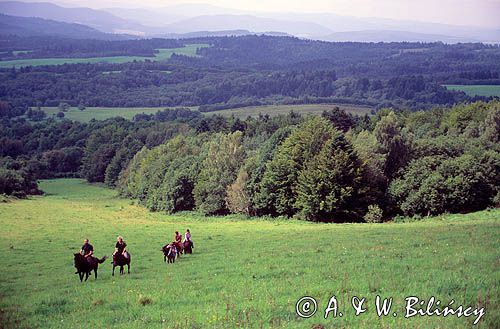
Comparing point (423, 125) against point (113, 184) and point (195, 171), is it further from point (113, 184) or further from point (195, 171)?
point (113, 184)

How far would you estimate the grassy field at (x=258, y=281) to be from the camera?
1370 cm

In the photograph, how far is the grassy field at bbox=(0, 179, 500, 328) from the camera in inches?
539

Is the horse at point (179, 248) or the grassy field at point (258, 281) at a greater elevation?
the grassy field at point (258, 281)

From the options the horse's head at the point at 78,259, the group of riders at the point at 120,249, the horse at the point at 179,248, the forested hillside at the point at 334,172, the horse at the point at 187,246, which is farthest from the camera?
the forested hillside at the point at 334,172

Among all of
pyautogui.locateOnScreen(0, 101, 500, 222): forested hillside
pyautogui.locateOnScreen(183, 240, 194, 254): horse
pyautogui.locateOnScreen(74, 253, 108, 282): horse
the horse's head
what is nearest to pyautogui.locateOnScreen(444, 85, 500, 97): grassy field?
pyautogui.locateOnScreen(0, 101, 500, 222): forested hillside

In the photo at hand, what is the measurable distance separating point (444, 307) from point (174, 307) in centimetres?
783

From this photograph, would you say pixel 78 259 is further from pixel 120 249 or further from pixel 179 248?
pixel 179 248

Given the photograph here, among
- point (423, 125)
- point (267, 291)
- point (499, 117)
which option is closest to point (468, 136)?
point (499, 117)

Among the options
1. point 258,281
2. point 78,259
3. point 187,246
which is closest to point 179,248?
point 187,246

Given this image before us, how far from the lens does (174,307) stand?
1559 cm

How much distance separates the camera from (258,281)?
18.6 metres

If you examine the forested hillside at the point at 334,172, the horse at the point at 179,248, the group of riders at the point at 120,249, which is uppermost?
the group of riders at the point at 120,249

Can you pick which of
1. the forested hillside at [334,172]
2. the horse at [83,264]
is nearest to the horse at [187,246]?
the horse at [83,264]

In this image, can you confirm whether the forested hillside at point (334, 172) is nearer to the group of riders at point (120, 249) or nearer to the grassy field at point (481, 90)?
the group of riders at point (120, 249)
